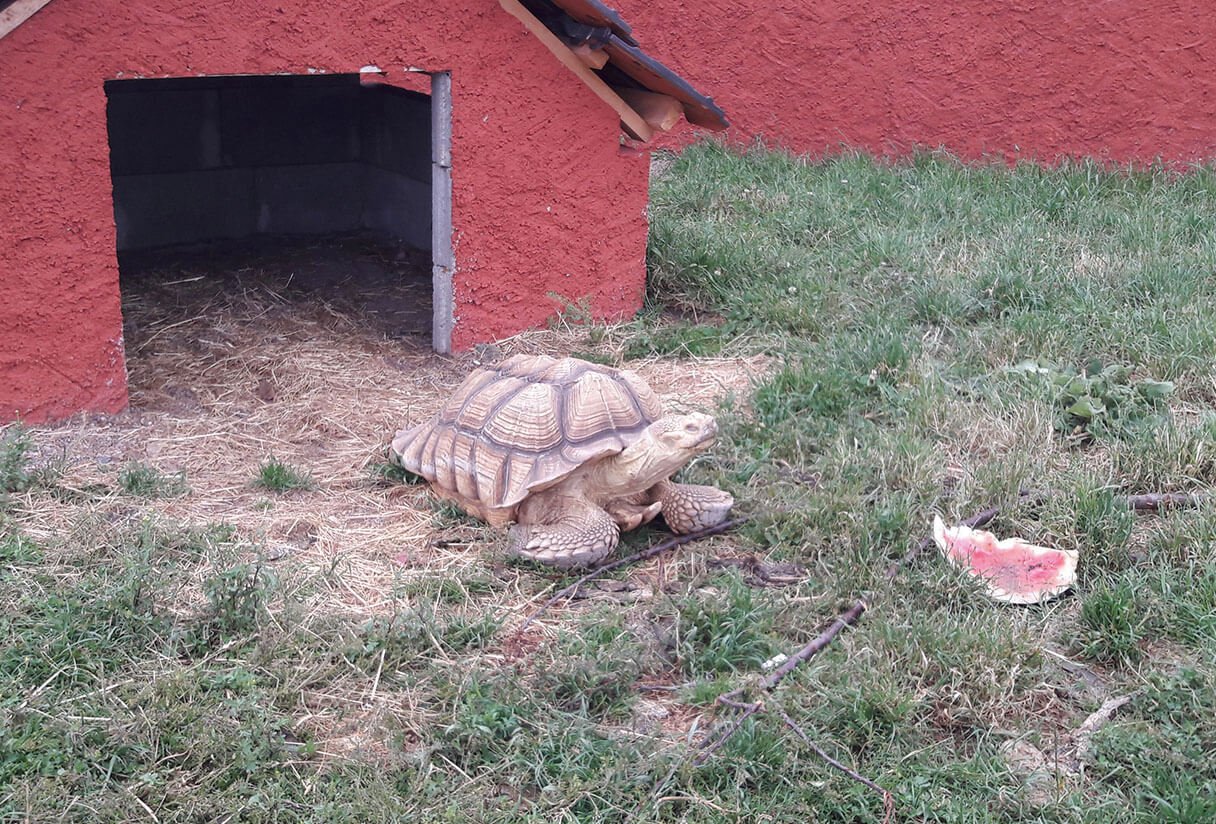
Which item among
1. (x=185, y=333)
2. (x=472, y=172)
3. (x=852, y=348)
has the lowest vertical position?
(x=185, y=333)

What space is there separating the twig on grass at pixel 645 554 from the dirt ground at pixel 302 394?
0.41 m

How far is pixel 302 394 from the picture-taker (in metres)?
6.52

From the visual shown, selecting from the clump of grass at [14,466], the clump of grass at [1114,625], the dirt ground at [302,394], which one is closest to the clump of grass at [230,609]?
the dirt ground at [302,394]

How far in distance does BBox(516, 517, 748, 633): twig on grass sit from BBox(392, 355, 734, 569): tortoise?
33 millimetres

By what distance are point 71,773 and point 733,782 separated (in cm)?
188

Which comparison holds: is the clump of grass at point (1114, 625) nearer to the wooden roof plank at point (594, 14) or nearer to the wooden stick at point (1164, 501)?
the wooden stick at point (1164, 501)

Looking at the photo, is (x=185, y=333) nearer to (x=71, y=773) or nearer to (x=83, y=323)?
(x=83, y=323)

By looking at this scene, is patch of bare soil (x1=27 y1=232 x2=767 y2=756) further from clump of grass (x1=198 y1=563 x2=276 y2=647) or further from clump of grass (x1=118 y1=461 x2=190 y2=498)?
clump of grass (x1=198 y1=563 x2=276 y2=647)

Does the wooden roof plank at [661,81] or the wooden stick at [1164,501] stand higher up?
the wooden roof plank at [661,81]

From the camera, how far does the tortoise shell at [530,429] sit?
4.79 metres

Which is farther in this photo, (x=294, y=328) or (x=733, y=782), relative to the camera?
(x=294, y=328)

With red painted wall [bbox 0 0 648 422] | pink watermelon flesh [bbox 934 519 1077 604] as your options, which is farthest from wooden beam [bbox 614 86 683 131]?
pink watermelon flesh [bbox 934 519 1077 604]

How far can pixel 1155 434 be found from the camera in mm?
5156

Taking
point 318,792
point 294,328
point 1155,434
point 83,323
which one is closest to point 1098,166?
point 1155,434
